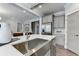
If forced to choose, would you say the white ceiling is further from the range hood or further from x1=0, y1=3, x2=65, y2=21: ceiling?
the range hood

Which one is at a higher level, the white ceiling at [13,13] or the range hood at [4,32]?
the white ceiling at [13,13]

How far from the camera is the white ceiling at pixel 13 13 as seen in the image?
101cm

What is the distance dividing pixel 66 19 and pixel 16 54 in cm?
302

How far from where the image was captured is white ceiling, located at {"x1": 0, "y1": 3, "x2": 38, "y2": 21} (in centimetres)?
101

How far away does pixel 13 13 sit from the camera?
1.18m

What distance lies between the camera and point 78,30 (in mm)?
2564

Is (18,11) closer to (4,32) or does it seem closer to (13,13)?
(13,13)

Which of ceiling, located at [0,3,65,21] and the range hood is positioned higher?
ceiling, located at [0,3,65,21]

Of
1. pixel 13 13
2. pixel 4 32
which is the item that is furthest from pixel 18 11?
pixel 4 32

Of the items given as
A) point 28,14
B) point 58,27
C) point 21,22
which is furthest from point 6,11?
point 58,27

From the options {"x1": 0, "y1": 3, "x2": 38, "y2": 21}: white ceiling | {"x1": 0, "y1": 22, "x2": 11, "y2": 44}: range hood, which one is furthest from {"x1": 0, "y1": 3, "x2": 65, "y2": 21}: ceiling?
{"x1": 0, "y1": 22, "x2": 11, "y2": 44}: range hood

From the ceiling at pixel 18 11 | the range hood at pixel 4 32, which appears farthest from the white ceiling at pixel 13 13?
the range hood at pixel 4 32

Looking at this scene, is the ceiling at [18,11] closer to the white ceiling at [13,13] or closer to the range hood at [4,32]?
the white ceiling at [13,13]

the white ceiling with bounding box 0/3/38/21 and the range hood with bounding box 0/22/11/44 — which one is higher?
the white ceiling with bounding box 0/3/38/21
